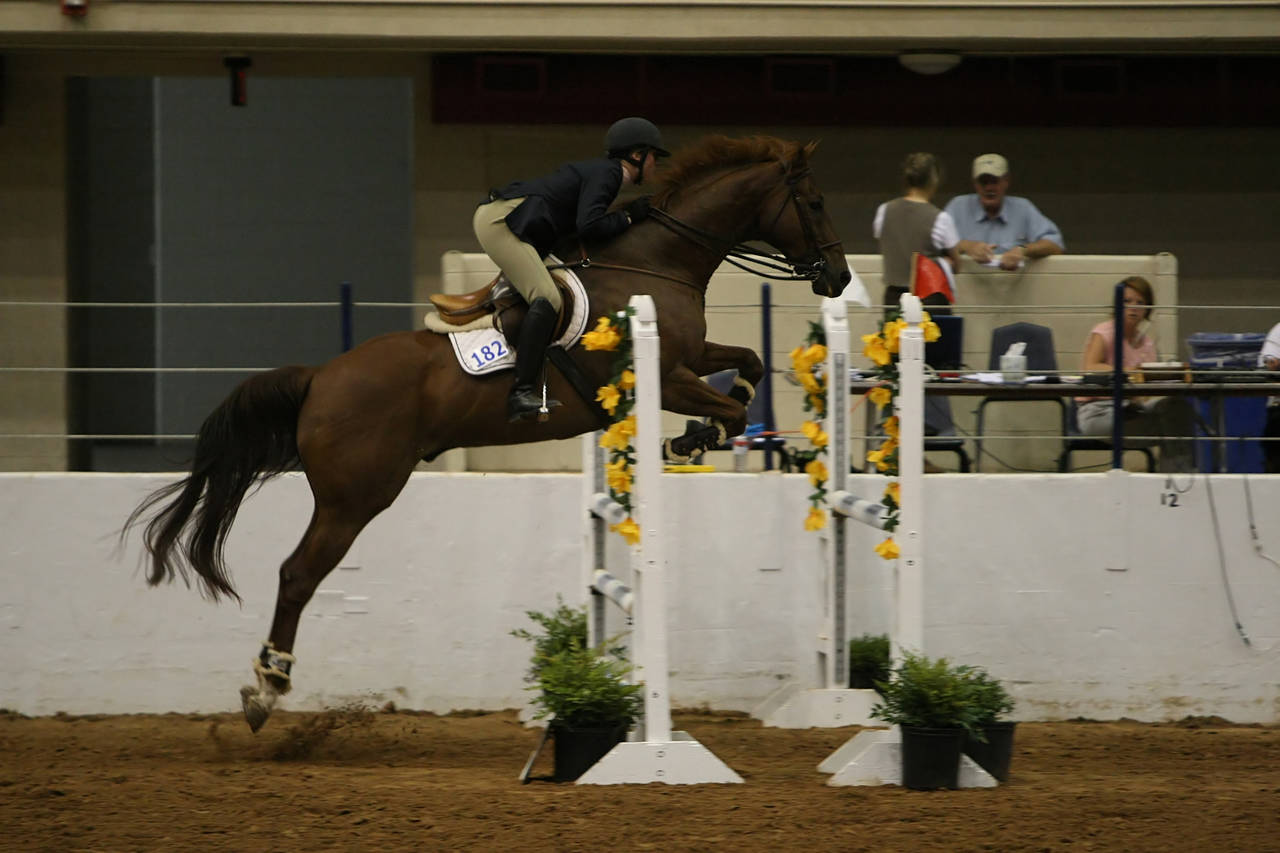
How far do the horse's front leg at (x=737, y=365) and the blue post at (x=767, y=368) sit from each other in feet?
3.73

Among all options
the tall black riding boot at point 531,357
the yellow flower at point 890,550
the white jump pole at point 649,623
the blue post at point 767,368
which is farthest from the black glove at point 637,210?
the yellow flower at point 890,550

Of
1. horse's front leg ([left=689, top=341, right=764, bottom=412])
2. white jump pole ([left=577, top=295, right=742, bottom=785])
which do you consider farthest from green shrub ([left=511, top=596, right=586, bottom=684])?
horse's front leg ([left=689, top=341, right=764, bottom=412])

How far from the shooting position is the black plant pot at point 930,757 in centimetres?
580

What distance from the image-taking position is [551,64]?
34.1 feet

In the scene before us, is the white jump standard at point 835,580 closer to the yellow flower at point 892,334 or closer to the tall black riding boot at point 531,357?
the yellow flower at point 892,334

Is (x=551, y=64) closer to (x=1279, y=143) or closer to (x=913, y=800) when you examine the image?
(x=1279, y=143)

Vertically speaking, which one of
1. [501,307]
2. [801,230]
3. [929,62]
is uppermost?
[929,62]

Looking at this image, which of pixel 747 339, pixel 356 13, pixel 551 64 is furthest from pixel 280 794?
pixel 551 64

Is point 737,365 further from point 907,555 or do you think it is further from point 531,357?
point 907,555

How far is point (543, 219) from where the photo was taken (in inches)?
252

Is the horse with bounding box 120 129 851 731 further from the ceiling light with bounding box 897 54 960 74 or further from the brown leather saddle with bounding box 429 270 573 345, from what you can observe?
the ceiling light with bounding box 897 54 960 74

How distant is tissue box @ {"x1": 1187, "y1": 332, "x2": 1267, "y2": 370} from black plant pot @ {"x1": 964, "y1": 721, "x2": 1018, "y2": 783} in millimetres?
3004

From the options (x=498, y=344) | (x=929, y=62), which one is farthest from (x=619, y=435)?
(x=929, y=62)

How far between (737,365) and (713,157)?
3.15 ft
